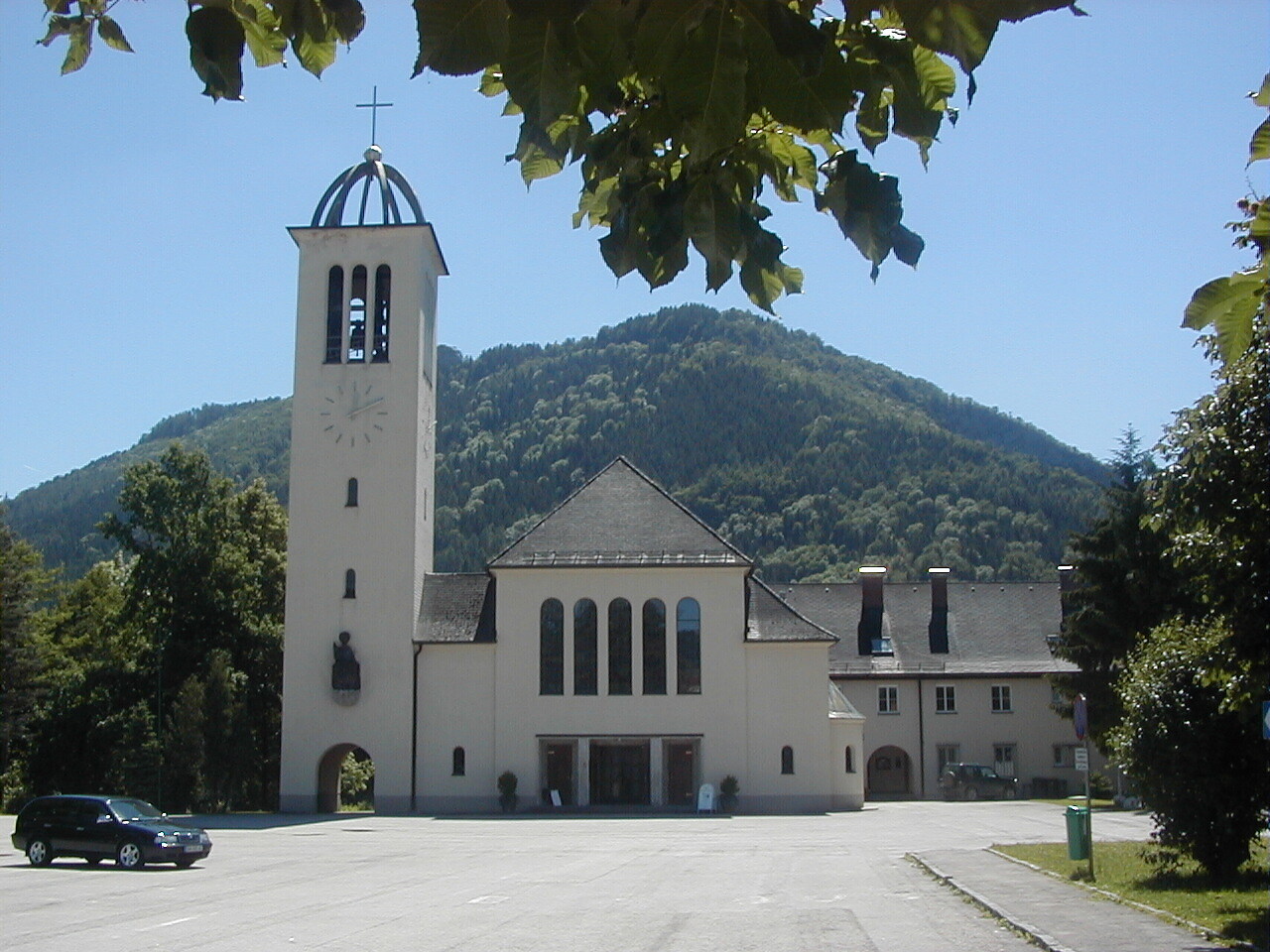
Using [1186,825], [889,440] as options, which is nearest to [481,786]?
[1186,825]

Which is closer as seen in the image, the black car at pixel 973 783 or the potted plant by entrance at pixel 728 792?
the potted plant by entrance at pixel 728 792

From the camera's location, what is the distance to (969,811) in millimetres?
47250

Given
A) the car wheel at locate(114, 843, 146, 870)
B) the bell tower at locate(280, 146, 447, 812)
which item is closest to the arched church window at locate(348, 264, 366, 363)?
the bell tower at locate(280, 146, 447, 812)

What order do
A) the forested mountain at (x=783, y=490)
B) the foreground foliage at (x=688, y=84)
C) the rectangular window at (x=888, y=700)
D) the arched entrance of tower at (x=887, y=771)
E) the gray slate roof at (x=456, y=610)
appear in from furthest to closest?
the forested mountain at (x=783, y=490)
the arched entrance of tower at (x=887, y=771)
the rectangular window at (x=888, y=700)
the gray slate roof at (x=456, y=610)
the foreground foliage at (x=688, y=84)

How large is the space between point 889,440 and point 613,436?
39.4 metres

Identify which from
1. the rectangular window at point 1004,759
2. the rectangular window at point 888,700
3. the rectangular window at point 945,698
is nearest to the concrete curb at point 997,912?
the rectangular window at point 888,700

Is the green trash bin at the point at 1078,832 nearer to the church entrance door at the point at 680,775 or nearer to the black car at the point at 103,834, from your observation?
the black car at the point at 103,834

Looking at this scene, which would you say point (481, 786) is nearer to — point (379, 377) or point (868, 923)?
point (379, 377)

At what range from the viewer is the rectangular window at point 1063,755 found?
59219 mm

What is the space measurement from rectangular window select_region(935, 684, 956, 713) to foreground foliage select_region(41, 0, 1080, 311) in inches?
2304

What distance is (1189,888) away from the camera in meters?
18.5

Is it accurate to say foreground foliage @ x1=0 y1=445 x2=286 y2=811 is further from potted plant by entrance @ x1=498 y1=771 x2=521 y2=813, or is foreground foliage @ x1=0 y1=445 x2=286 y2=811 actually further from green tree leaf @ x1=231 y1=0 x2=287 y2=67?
green tree leaf @ x1=231 y1=0 x2=287 y2=67

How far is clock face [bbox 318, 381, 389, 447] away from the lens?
1949 inches

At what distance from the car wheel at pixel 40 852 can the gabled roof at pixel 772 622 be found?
26914 millimetres
